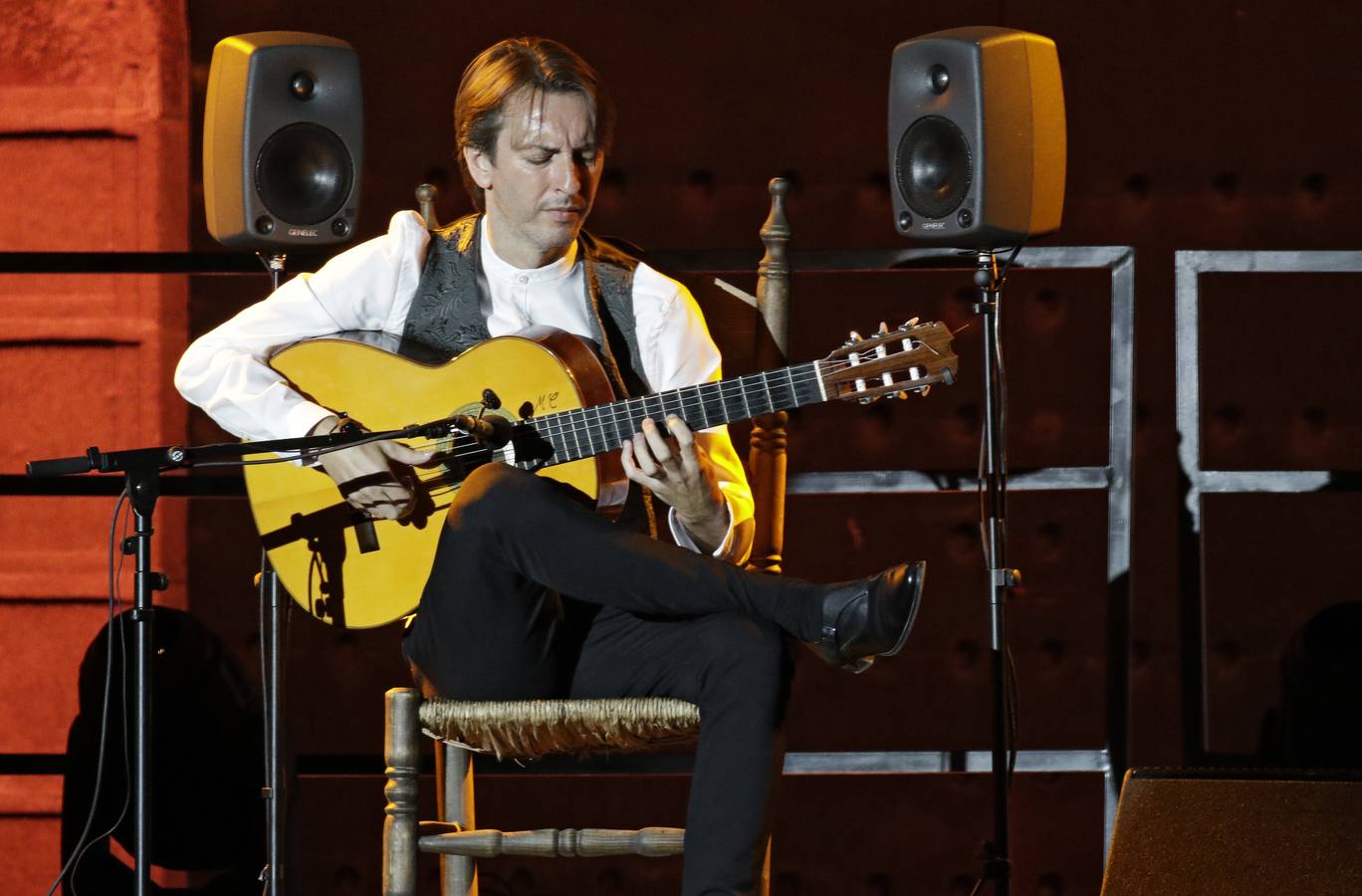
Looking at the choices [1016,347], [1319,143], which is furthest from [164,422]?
[1319,143]

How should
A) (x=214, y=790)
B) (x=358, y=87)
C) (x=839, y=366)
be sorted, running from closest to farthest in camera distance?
(x=839, y=366), (x=358, y=87), (x=214, y=790)

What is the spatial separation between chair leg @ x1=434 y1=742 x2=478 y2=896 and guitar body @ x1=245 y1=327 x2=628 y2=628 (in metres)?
0.26

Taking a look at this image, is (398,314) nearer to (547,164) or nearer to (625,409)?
(547,164)

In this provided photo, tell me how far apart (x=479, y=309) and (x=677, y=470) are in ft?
1.60

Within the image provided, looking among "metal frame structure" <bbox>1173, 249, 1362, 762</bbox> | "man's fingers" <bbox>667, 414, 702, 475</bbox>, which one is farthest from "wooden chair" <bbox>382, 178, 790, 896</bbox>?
"metal frame structure" <bbox>1173, 249, 1362, 762</bbox>

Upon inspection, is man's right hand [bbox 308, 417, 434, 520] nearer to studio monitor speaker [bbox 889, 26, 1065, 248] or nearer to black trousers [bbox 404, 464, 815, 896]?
black trousers [bbox 404, 464, 815, 896]

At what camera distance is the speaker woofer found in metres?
2.53

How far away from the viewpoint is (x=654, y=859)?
9.68ft

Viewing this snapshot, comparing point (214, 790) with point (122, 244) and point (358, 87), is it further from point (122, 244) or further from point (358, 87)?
point (358, 87)

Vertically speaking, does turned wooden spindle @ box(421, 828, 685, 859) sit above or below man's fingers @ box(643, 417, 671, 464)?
below

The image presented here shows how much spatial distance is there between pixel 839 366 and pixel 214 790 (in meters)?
1.45

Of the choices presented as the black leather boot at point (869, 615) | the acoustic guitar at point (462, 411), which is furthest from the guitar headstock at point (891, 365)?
the black leather boot at point (869, 615)

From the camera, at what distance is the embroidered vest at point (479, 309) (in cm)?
239

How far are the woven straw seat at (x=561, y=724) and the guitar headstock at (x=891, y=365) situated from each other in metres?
0.48
